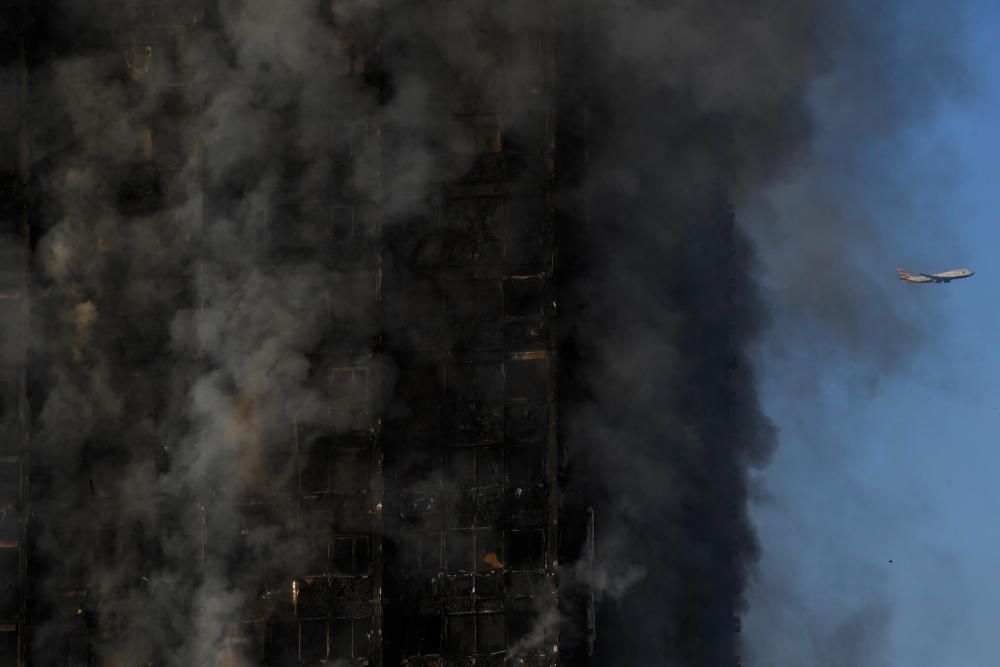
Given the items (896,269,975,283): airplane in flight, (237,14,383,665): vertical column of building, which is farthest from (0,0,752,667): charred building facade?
(896,269,975,283): airplane in flight

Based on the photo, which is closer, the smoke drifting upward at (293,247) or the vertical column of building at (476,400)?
the smoke drifting upward at (293,247)

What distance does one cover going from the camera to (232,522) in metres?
7.00

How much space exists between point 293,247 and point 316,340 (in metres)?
0.84

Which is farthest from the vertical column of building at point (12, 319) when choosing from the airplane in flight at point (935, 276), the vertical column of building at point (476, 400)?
the airplane in flight at point (935, 276)

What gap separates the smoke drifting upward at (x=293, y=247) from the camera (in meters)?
6.97

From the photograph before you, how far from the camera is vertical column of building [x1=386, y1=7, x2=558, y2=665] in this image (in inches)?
279

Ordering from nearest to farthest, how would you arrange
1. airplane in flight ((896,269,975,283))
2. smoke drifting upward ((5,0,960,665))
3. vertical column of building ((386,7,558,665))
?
1. smoke drifting upward ((5,0,960,665))
2. vertical column of building ((386,7,558,665))
3. airplane in flight ((896,269,975,283))

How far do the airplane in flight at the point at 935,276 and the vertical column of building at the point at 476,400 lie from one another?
10.9ft

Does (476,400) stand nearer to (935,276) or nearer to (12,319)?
(12,319)

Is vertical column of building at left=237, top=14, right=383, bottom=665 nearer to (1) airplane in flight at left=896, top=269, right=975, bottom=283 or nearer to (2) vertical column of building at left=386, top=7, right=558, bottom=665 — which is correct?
(2) vertical column of building at left=386, top=7, right=558, bottom=665

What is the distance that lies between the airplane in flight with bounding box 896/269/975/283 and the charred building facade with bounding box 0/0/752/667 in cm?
243

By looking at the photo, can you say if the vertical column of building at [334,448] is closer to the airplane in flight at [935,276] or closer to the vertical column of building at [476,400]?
the vertical column of building at [476,400]

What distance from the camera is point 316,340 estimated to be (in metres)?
7.00

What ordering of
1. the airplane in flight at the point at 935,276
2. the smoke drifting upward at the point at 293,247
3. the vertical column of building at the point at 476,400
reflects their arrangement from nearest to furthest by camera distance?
the smoke drifting upward at the point at 293,247 → the vertical column of building at the point at 476,400 → the airplane in flight at the point at 935,276
